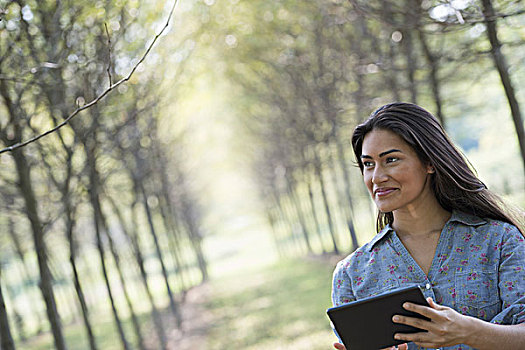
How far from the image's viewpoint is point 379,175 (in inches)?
98.9

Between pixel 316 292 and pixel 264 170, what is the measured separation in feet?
43.3

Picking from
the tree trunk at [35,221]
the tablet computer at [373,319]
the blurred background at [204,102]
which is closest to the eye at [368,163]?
the tablet computer at [373,319]

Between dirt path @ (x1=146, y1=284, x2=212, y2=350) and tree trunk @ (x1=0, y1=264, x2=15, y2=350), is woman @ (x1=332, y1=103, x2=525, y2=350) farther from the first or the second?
dirt path @ (x1=146, y1=284, x2=212, y2=350)

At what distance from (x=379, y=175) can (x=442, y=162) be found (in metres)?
0.28

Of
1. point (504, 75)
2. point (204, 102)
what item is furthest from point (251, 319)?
point (504, 75)

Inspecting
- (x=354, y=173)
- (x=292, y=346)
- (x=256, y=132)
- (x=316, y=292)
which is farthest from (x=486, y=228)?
Result: (x=354, y=173)

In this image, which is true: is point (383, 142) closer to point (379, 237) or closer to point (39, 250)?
point (379, 237)

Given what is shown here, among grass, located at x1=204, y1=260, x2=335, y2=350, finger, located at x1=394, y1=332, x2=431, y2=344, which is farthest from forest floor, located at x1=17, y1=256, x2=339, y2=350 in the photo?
finger, located at x1=394, y1=332, x2=431, y2=344

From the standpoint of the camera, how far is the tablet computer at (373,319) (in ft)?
7.15

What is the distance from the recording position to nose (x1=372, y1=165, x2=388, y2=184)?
8.22 ft

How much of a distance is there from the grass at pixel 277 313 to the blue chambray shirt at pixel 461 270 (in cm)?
711

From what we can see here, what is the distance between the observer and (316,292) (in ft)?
51.6

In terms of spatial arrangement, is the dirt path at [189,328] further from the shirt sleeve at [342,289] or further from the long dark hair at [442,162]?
the long dark hair at [442,162]

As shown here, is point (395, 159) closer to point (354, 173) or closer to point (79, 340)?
point (79, 340)
